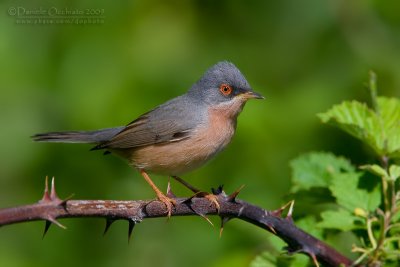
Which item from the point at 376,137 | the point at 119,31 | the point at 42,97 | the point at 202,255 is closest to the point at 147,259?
the point at 202,255

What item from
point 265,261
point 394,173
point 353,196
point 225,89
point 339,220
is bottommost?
point 265,261

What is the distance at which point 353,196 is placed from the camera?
10.9 feet

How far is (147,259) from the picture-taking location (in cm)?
607

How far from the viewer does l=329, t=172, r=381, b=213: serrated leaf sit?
3300 millimetres

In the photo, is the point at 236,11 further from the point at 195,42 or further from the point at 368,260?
the point at 368,260

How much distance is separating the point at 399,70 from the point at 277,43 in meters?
1.68

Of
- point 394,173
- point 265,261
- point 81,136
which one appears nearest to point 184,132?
point 81,136

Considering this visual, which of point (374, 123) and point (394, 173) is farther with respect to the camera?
point (374, 123)

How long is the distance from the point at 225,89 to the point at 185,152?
768 mm

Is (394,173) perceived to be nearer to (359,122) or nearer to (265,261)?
(359,122)

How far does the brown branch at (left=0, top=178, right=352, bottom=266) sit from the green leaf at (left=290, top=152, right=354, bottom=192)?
0.49 metres

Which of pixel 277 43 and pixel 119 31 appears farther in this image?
pixel 277 43

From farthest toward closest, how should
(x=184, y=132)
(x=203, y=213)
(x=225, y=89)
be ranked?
(x=225, y=89) < (x=184, y=132) < (x=203, y=213)

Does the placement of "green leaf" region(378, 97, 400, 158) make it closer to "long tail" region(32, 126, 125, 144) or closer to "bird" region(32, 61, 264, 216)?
"bird" region(32, 61, 264, 216)
